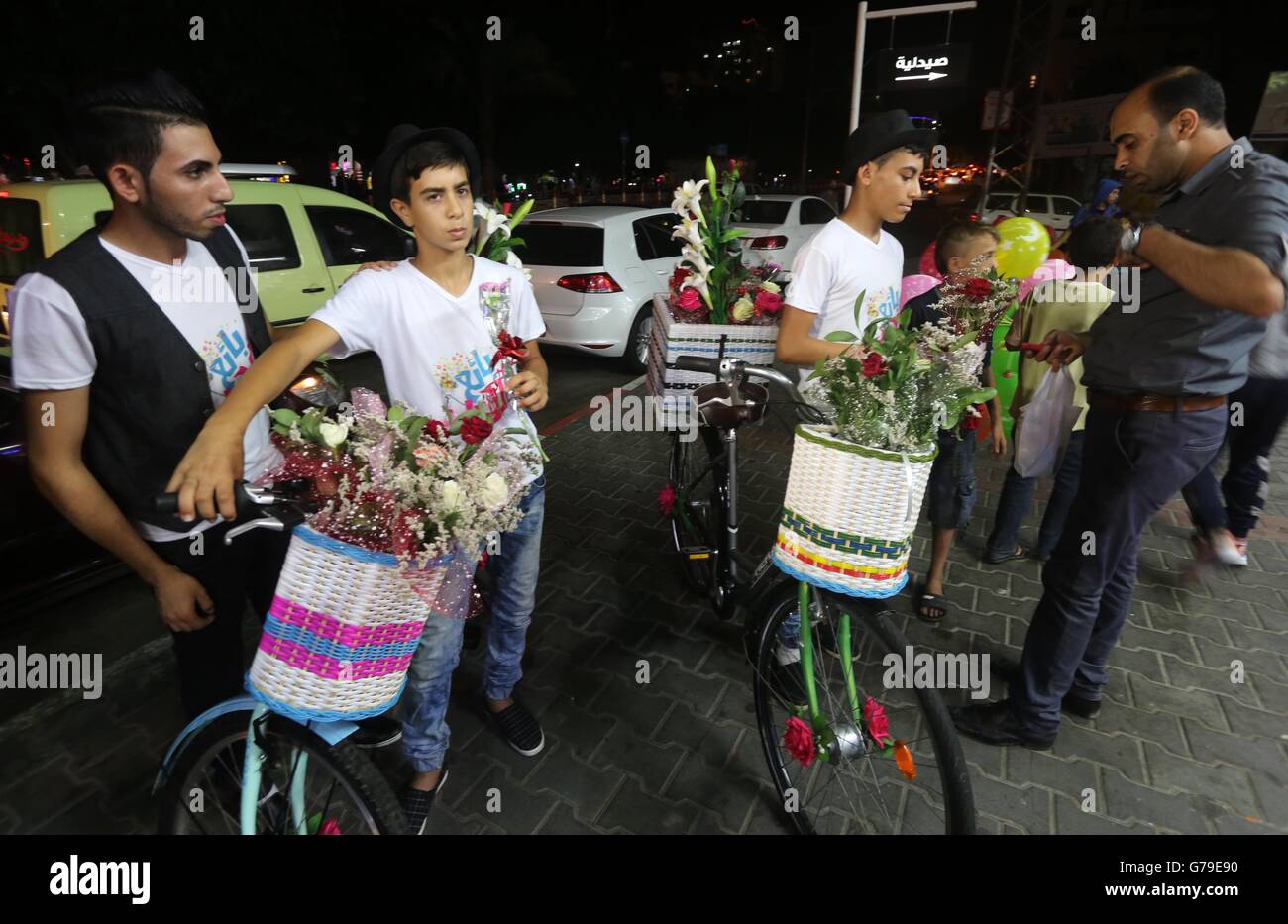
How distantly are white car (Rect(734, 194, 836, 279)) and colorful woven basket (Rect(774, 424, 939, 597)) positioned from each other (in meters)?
9.67

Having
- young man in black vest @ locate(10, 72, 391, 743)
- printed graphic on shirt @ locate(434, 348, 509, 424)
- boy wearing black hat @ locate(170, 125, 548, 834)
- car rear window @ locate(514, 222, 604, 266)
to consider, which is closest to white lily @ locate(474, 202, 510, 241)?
boy wearing black hat @ locate(170, 125, 548, 834)

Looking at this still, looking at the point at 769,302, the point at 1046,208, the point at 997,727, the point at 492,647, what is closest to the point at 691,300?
the point at 769,302

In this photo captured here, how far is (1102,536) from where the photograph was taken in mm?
2580

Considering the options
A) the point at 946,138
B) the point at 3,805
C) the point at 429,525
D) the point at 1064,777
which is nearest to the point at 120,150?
the point at 429,525

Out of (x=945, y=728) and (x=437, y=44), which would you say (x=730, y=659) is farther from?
(x=437, y=44)

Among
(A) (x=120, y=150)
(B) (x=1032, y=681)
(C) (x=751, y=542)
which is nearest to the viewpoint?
(A) (x=120, y=150)

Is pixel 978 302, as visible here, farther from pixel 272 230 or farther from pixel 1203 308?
pixel 272 230

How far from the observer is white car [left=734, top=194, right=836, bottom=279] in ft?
36.7

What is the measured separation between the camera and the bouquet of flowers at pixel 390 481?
1476mm

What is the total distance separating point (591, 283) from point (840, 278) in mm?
5036

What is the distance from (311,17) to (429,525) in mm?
20086

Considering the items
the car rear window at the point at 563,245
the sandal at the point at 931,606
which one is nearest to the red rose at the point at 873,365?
the sandal at the point at 931,606

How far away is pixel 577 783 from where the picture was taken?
8.82 ft
